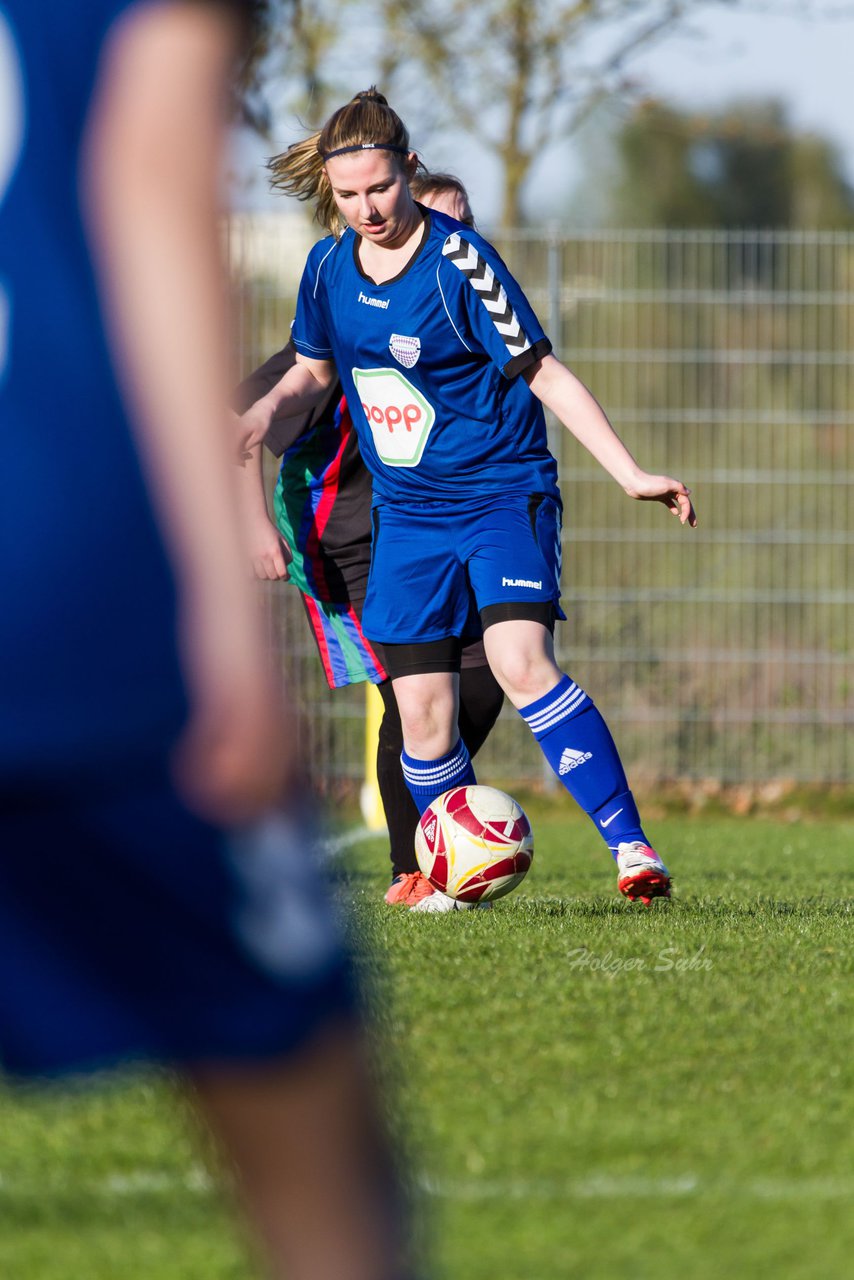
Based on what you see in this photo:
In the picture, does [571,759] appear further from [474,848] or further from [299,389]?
[299,389]

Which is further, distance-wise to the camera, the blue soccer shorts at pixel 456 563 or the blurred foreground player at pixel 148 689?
the blue soccer shorts at pixel 456 563

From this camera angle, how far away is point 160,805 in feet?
4.45

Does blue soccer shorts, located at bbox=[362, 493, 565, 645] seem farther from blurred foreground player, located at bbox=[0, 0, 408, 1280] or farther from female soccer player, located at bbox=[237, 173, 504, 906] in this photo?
blurred foreground player, located at bbox=[0, 0, 408, 1280]

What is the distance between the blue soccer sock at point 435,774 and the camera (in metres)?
5.41

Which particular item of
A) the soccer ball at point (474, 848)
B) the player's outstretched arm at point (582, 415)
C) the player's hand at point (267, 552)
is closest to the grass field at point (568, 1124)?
the soccer ball at point (474, 848)

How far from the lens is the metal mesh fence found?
9.84m

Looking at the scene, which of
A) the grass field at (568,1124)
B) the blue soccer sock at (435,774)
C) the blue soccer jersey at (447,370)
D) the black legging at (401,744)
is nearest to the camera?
the grass field at (568,1124)

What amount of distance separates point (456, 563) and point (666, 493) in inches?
31.5

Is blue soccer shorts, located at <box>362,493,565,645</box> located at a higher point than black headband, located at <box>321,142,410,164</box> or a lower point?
lower

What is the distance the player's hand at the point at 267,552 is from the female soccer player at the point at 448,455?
32cm

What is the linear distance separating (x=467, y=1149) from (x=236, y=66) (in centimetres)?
172

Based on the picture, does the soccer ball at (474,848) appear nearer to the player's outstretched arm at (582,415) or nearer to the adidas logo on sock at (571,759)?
the adidas logo on sock at (571,759)

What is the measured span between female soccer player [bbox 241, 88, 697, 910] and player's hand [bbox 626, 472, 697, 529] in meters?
0.22

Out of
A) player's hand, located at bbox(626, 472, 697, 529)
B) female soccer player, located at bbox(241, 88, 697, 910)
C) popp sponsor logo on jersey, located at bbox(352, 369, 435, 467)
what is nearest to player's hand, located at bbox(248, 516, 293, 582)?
female soccer player, located at bbox(241, 88, 697, 910)
